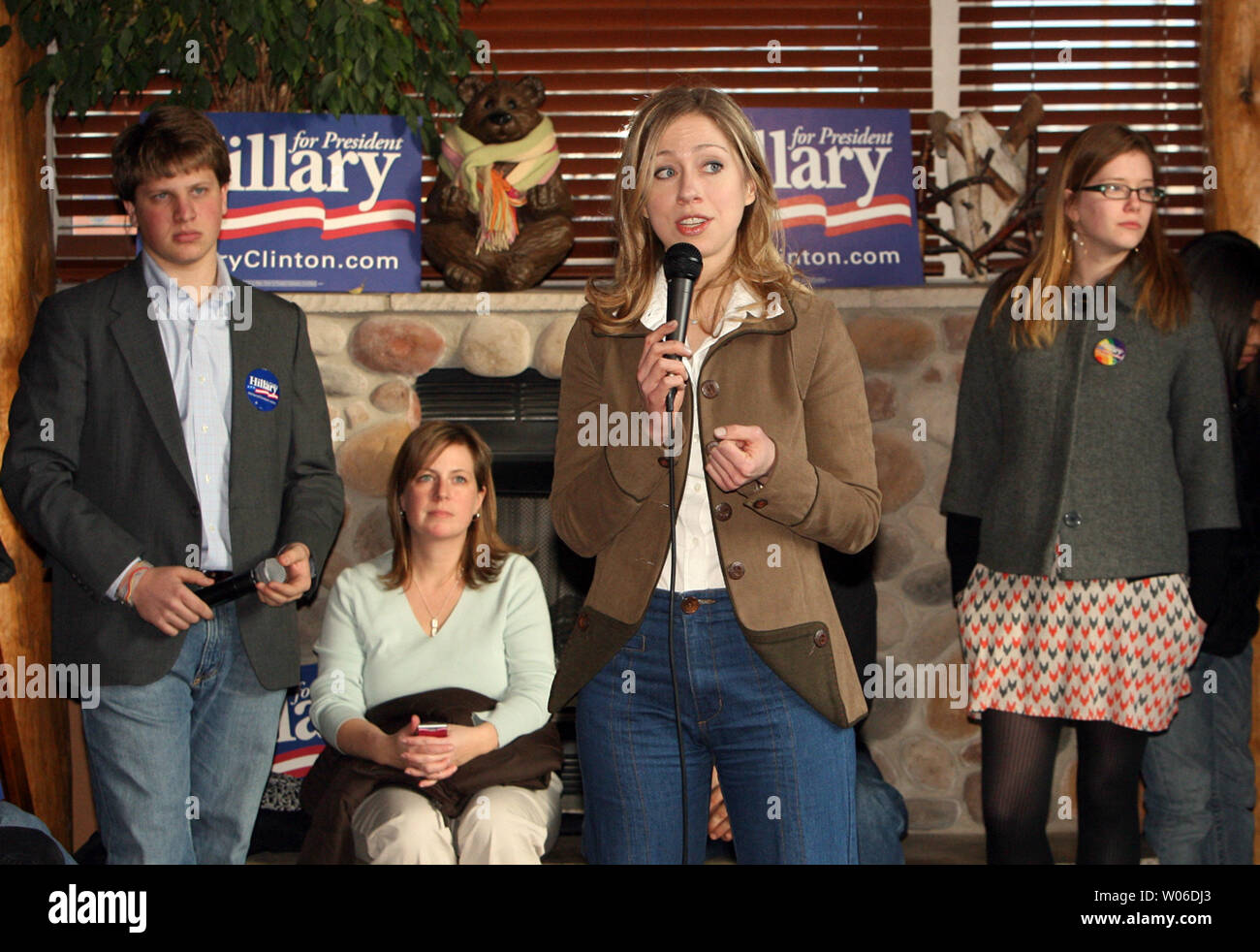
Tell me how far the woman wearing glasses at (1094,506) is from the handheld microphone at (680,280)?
1058mm

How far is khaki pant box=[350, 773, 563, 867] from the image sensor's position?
239cm

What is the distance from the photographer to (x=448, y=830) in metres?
2.47

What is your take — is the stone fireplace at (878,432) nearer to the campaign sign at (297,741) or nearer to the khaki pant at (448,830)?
the campaign sign at (297,741)

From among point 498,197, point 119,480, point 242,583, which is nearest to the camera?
point 242,583

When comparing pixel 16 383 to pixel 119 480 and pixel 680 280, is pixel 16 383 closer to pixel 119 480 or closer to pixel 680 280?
pixel 119 480

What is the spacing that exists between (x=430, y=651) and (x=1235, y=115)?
2600 millimetres

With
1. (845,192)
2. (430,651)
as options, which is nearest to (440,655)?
(430,651)

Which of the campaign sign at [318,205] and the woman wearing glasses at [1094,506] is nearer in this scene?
the woman wearing glasses at [1094,506]

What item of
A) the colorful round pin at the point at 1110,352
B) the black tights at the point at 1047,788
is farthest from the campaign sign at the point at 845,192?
the black tights at the point at 1047,788

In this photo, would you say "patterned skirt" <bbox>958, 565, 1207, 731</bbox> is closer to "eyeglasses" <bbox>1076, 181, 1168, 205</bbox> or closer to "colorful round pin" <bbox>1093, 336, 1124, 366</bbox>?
"colorful round pin" <bbox>1093, 336, 1124, 366</bbox>

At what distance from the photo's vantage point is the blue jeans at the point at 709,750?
1562 mm

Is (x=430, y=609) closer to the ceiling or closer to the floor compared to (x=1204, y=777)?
closer to the ceiling

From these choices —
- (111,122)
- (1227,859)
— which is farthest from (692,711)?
(111,122)
